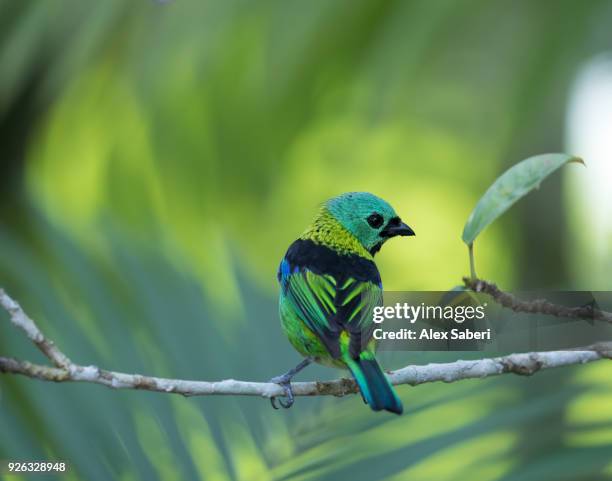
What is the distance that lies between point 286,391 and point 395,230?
0.30m

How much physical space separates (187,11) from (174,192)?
12.6 inches

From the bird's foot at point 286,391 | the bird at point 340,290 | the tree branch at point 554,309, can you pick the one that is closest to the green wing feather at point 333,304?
the bird at point 340,290

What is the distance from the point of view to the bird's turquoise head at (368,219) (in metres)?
1.17

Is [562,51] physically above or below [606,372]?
above

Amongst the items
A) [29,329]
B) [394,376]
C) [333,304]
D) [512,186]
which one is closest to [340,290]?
[333,304]

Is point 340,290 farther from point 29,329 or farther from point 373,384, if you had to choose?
point 29,329

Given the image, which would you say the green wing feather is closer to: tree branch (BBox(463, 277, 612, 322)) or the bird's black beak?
the bird's black beak

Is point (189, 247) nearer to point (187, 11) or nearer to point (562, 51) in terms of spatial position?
point (187, 11)

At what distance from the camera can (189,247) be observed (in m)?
1.22

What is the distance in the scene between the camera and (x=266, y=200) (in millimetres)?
1213

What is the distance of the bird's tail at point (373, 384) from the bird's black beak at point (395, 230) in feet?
0.86

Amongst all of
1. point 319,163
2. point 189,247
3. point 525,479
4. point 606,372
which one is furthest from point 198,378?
point 606,372

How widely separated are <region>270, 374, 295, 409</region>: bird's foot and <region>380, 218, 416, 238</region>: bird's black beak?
0.89 feet

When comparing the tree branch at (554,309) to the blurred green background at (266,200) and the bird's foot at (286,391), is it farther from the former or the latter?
the bird's foot at (286,391)
